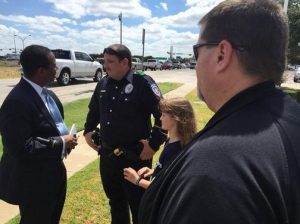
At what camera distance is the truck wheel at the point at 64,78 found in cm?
2203

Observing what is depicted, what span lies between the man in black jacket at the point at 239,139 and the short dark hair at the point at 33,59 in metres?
1.98

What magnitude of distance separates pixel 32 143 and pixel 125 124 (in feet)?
3.21

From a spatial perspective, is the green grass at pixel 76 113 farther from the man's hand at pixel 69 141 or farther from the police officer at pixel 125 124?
the man's hand at pixel 69 141

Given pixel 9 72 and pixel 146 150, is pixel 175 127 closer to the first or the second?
pixel 146 150

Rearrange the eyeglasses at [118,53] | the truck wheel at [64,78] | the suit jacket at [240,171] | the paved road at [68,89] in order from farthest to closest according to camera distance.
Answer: the truck wheel at [64,78]
the paved road at [68,89]
the eyeglasses at [118,53]
the suit jacket at [240,171]

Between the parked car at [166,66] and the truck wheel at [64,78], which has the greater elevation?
the truck wheel at [64,78]

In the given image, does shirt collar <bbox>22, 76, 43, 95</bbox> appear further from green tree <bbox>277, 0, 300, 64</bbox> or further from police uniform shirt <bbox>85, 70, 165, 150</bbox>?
green tree <bbox>277, 0, 300, 64</bbox>

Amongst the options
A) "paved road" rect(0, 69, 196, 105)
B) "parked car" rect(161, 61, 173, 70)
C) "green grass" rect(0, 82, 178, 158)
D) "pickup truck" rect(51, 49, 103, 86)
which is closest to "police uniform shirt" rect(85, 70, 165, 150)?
"green grass" rect(0, 82, 178, 158)

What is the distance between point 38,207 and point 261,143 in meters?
2.45

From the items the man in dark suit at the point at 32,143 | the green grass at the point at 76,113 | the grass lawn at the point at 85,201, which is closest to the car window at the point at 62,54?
the green grass at the point at 76,113

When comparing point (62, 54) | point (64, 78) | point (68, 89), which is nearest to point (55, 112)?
point (68, 89)

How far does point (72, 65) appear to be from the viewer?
75.5ft

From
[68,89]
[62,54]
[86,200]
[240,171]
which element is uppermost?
[240,171]

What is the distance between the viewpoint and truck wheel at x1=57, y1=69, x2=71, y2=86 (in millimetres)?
22031
